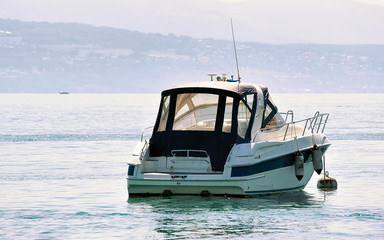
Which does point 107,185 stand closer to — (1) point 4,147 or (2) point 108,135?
(1) point 4,147

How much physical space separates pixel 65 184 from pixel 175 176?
6.20m

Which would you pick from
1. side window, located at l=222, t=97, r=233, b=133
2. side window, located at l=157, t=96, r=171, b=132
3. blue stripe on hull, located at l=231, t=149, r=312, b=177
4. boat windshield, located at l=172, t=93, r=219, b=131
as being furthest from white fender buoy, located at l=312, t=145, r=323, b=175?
side window, located at l=157, t=96, r=171, b=132

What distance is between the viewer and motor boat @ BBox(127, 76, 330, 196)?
2017cm

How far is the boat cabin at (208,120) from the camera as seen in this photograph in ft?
68.8

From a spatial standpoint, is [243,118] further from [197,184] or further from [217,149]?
[197,184]

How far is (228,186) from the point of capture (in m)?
20.1

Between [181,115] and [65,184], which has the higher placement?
[181,115]

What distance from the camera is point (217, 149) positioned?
20.9 metres

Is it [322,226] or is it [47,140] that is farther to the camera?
[47,140]

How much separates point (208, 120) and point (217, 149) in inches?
45.8

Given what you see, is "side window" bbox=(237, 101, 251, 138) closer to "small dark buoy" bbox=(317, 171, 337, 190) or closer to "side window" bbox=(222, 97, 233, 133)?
"side window" bbox=(222, 97, 233, 133)

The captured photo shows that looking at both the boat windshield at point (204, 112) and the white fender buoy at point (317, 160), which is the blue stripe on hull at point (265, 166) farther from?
the boat windshield at point (204, 112)

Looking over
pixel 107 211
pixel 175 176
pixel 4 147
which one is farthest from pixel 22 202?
pixel 4 147

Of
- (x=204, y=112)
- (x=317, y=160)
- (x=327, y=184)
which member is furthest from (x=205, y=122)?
(x=327, y=184)
